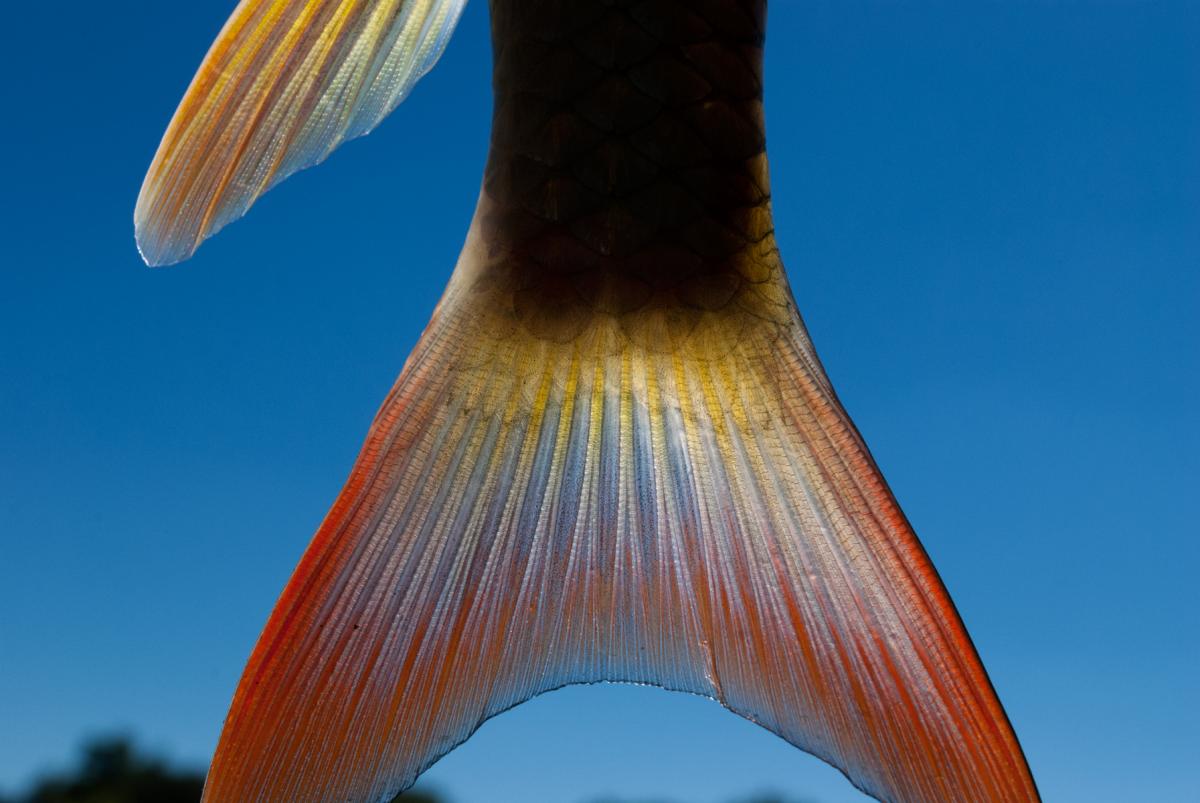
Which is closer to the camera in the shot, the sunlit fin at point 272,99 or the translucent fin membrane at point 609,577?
the translucent fin membrane at point 609,577

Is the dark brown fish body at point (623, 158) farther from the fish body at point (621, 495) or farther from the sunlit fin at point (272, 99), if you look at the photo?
the sunlit fin at point (272, 99)

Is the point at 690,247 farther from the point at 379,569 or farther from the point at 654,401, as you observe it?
the point at 379,569

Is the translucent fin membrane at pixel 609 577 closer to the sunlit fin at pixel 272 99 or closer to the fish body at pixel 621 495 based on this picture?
the fish body at pixel 621 495

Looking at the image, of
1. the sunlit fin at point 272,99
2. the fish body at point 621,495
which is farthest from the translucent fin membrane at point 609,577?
the sunlit fin at point 272,99

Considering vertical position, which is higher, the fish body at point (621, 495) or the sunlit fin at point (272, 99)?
the sunlit fin at point (272, 99)

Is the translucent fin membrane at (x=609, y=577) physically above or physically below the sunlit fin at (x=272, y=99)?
below

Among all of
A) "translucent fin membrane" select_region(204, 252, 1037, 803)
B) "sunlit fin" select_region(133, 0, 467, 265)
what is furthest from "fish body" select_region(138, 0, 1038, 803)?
"sunlit fin" select_region(133, 0, 467, 265)

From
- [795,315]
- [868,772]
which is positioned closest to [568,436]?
[795,315]

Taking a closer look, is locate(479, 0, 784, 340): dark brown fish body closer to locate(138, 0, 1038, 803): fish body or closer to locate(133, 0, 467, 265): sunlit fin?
locate(138, 0, 1038, 803): fish body
